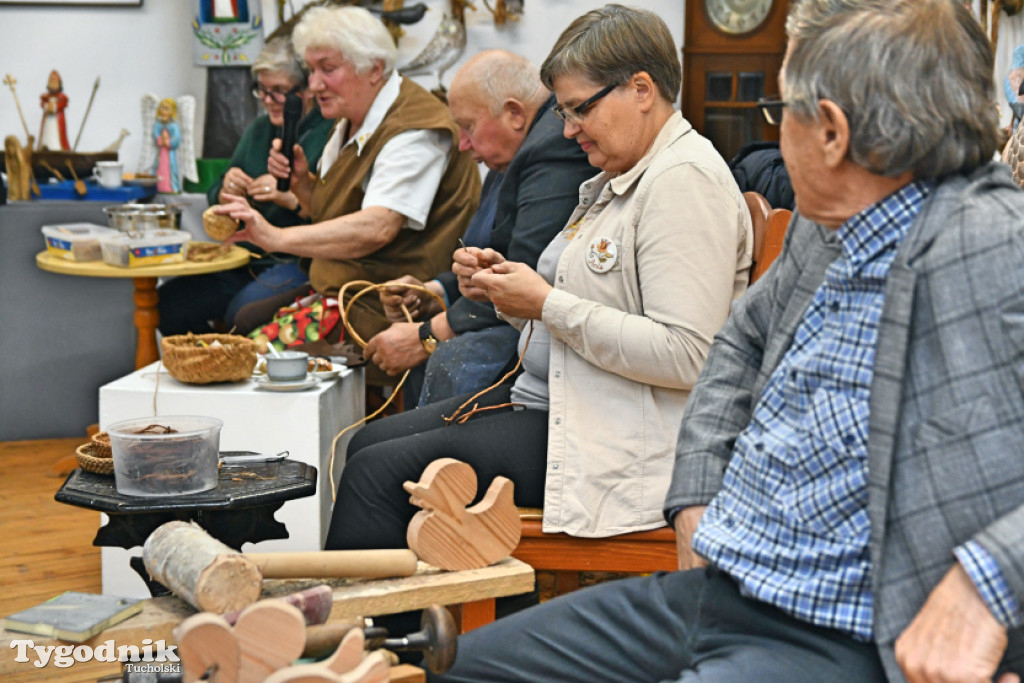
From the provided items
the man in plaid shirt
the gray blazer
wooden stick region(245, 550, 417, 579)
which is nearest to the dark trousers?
the man in plaid shirt

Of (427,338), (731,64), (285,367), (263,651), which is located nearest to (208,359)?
(285,367)

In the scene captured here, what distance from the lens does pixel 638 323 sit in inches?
73.2

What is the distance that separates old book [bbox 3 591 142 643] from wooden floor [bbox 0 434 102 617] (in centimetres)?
142

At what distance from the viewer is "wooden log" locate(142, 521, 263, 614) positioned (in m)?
1.43

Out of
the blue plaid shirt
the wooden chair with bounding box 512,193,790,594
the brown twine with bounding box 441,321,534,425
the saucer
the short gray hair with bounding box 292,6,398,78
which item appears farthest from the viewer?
the short gray hair with bounding box 292,6,398,78

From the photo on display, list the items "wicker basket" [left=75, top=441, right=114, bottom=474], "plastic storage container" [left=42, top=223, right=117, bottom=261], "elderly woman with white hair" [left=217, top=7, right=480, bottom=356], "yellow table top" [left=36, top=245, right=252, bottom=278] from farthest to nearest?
"plastic storage container" [left=42, top=223, right=117, bottom=261], "yellow table top" [left=36, top=245, right=252, bottom=278], "elderly woman with white hair" [left=217, top=7, right=480, bottom=356], "wicker basket" [left=75, top=441, right=114, bottom=474]

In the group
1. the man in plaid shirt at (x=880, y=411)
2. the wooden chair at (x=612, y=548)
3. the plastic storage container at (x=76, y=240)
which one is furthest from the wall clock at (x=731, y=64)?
the man in plaid shirt at (x=880, y=411)

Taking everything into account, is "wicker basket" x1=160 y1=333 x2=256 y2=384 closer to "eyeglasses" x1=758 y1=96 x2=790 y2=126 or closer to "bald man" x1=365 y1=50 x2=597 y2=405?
"bald man" x1=365 y1=50 x2=597 y2=405

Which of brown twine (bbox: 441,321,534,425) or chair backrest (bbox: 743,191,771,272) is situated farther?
brown twine (bbox: 441,321,534,425)

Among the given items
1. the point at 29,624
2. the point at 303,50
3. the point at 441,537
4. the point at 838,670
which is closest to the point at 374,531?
the point at 441,537

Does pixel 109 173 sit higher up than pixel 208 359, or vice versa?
pixel 109 173

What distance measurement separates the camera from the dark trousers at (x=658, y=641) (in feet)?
3.98

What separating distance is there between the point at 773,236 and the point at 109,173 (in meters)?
3.76

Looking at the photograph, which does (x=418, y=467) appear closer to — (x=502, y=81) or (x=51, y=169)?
(x=502, y=81)
